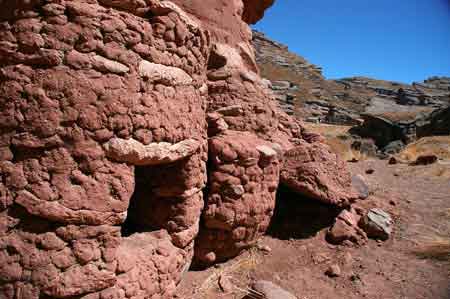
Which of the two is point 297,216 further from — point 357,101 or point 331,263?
point 357,101

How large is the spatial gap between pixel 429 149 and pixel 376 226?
403 inches

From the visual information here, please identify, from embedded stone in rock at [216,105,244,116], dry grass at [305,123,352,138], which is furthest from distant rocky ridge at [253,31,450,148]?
embedded stone in rock at [216,105,244,116]

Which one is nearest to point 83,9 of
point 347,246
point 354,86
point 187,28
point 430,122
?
point 187,28

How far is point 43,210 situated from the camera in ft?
6.08

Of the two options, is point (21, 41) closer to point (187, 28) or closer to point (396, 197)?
point (187, 28)

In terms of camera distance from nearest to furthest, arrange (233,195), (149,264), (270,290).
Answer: (149,264), (270,290), (233,195)

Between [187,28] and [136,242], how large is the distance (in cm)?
166

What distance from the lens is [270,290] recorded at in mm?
2854

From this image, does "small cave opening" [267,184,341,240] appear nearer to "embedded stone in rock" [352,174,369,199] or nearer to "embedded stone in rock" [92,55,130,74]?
"embedded stone in rock" [352,174,369,199]

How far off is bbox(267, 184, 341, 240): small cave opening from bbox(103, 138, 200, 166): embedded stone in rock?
1.85m

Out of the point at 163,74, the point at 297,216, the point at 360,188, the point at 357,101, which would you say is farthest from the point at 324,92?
the point at 163,74

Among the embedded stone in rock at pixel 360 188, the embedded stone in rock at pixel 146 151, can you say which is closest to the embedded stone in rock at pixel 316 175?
the embedded stone in rock at pixel 360 188

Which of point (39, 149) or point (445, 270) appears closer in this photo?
point (39, 149)

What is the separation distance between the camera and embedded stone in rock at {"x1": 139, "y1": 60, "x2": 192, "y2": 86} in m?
2.21
